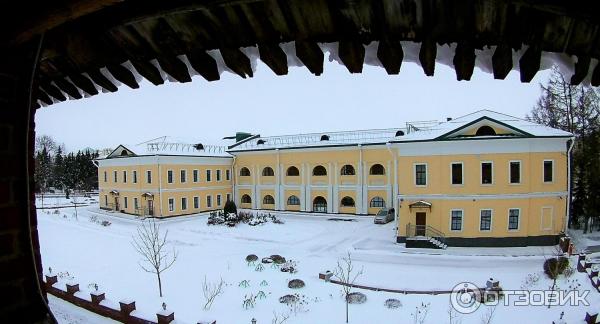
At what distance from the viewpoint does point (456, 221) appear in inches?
704

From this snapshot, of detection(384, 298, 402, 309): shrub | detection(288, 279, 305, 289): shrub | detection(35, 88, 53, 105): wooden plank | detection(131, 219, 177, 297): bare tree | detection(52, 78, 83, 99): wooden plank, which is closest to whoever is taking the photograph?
detection(52, 78, 83, 99): wooden plank

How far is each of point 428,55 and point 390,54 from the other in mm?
175

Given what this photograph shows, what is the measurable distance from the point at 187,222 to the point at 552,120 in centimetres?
2775

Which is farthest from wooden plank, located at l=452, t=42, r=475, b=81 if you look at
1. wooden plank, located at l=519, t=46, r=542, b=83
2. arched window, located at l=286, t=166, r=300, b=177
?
arched window, located at l=286, t=166, r=300, b=177

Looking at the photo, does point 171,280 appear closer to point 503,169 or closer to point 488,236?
point 488,236

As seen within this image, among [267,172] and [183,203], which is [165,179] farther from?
[267,172]

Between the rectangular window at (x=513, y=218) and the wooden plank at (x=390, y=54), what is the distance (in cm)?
1902

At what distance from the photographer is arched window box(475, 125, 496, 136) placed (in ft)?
58.3

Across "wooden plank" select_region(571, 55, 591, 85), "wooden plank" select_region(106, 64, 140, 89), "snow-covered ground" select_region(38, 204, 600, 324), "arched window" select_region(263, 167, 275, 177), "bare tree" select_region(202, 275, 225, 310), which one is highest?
"wooden plank" select_region(106, 64, 140, 89)

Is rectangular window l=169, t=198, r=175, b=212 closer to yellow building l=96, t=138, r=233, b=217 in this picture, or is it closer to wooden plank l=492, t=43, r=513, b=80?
yellow building l=96, t=138, r=233, b=217

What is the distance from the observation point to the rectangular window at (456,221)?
17812mm

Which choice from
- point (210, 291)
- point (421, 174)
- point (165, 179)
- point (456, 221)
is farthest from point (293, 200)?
point (210, 291)

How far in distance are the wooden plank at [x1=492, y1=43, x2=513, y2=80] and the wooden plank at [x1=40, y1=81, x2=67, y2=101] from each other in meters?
2.73

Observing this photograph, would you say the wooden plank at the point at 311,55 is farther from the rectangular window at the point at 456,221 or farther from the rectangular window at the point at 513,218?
the rectangular window at the point at 513,218
